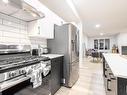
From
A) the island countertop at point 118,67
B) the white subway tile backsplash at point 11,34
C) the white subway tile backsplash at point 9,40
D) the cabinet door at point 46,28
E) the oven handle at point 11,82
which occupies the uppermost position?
the cabinet door at point 46,28

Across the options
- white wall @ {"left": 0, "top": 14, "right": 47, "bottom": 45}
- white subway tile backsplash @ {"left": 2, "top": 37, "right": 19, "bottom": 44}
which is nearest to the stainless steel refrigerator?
white wall @ {"left": 0, "top": 14, "right": 47, "bottom": 45}

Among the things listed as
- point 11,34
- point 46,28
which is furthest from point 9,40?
point 46,28

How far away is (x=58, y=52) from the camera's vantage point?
2498 millimetres

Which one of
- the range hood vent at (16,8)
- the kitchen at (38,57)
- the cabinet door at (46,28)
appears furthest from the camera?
the cabinet door at (46,28)

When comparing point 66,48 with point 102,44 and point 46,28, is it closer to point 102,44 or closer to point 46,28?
point 46,28

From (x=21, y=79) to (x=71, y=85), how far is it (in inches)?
65.1

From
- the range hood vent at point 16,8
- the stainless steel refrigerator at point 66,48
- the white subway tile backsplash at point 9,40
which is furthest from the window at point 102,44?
the white subway tile backsplash at point 9,40

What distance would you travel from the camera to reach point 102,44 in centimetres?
1188

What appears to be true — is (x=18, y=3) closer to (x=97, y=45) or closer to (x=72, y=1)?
(x=72, y=1)

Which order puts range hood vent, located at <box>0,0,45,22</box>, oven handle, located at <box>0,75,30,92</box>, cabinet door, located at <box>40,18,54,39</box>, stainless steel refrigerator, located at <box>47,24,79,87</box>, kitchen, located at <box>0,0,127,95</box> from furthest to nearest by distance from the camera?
stainless steel refrigerator, located at <box>47,24,79,87</box> → cabinet door, located at <box>40,18,54,39</box> → range hood vent, located at <box>0,0,45,22</box> → kitchen, located at <box>0,0,127,95</box> → oven handle, located at <box>0,75,30,92</box>

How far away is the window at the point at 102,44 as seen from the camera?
38.1 feet

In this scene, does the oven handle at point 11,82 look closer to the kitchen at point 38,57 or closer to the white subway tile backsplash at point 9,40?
the kitchen at point 38,57

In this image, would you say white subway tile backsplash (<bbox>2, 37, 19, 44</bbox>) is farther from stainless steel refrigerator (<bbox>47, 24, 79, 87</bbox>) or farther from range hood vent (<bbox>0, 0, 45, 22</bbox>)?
stainless steel refrigerator (<bbox>47, 24, 79, 87</bbox>)

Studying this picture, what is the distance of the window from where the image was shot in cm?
1160
